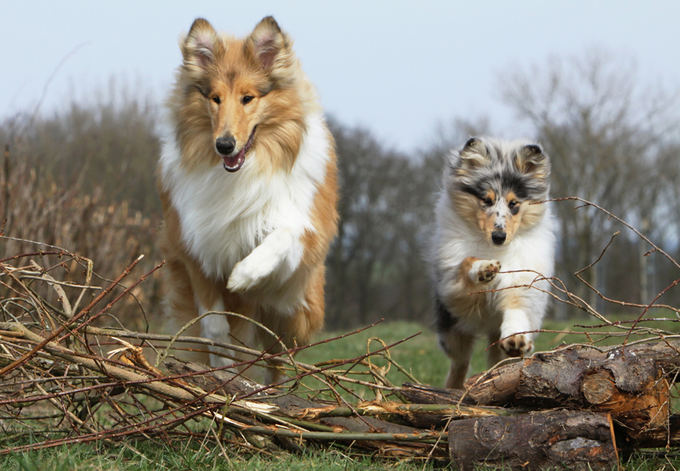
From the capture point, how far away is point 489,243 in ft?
17.6

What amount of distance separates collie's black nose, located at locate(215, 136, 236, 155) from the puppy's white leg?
2.16 feet

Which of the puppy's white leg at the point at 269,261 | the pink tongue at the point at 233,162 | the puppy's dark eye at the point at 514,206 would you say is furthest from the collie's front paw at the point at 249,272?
the puppy's dark eye at the point at 514,206

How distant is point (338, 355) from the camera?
977 centimetres

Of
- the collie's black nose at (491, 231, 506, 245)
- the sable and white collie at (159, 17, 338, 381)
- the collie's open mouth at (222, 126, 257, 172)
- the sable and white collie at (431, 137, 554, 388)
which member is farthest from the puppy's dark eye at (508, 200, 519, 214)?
the collie's open mouth at (222, 126, 257, 172)

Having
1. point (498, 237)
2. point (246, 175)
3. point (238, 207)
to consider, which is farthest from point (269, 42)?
point (498, 237)

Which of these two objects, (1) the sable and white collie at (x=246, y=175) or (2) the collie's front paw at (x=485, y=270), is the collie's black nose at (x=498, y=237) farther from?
(1) the sable and white collie at (x=246, y=175)

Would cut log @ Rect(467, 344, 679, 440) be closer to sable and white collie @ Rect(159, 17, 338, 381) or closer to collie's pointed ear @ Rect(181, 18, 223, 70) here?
sable and white collie @ Rect(159, 17, 338, 381)

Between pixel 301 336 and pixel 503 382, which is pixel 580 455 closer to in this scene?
pixel 503 382

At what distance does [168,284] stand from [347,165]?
27551 mm

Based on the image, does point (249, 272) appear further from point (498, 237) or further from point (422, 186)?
point (422, 186)

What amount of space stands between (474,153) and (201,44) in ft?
7.55

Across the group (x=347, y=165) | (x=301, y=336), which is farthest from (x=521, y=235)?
(x=347, y=165)

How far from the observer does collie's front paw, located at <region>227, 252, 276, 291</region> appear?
4492 mm

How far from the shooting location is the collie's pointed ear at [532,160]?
18.3ft
